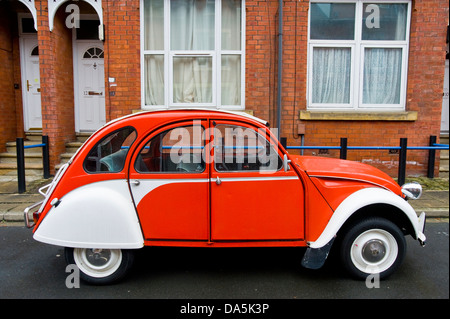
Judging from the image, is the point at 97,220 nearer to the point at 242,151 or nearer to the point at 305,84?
the point at 242,151

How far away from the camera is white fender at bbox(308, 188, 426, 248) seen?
323 cm

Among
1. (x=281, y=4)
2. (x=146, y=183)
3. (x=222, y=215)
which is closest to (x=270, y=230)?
(x=222, y=215)

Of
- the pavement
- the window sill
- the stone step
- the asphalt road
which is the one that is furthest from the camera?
the stone step

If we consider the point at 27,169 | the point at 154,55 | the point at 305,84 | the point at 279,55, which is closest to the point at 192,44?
the point at 154,55

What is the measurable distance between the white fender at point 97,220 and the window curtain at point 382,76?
22.1ft

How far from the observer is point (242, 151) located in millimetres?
3586

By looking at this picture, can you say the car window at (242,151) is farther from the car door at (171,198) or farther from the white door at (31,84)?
the white door at (31,84)

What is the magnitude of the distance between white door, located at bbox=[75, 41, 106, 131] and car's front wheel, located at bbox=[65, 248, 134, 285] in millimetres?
5958

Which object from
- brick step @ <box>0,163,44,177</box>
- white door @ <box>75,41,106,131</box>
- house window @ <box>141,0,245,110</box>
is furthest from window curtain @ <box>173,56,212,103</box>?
brick step @ <box>0,163,44,177</box>

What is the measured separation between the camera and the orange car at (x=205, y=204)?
10.6ft

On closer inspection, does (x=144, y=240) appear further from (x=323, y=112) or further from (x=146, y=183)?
(x=323, y=112)

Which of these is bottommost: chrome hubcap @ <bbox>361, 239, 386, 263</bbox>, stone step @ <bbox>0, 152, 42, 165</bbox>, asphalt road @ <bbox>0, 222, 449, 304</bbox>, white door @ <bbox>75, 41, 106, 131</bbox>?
asphalt road @ <bbox>0, 222, 449, 304</bbox>

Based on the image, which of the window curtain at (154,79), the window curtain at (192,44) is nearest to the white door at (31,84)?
the window curtain at (154,79)

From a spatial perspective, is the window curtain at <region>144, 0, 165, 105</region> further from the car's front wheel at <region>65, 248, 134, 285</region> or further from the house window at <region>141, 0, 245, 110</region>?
the car's front wheel at <region>65, 248, 134, 285</region>
